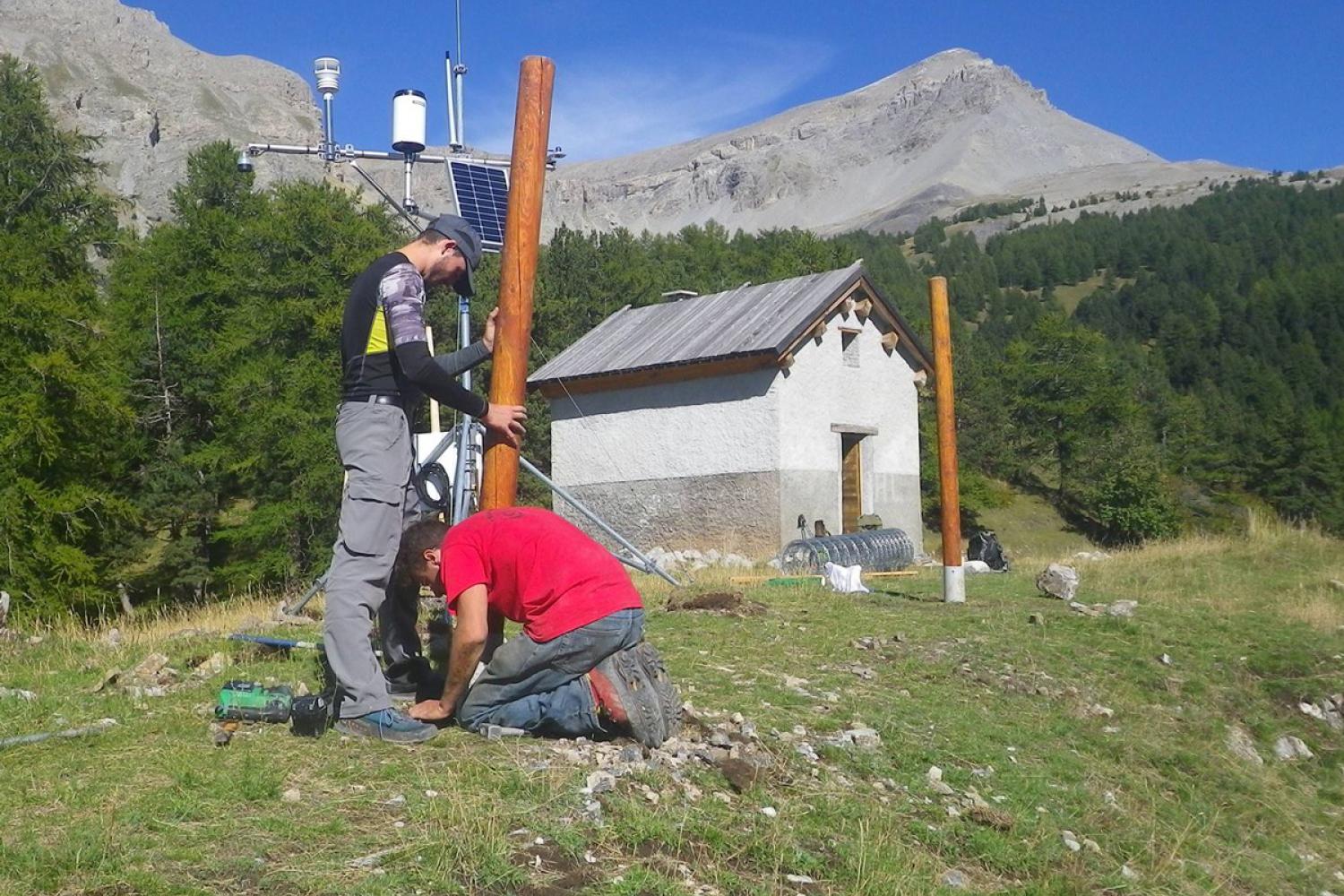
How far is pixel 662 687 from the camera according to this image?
196 inches

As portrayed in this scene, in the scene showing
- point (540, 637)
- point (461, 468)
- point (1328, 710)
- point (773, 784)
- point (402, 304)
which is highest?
point (402, 304)

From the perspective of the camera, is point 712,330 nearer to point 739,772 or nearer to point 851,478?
point 851,478

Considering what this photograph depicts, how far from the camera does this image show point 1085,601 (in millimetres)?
12250

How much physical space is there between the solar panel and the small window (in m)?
11.0

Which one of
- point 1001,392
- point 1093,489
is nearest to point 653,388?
point 1093,489

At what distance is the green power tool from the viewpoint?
4.99m

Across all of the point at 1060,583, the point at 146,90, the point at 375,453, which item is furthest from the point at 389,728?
the point at 146,90

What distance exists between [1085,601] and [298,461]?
26.9 metres

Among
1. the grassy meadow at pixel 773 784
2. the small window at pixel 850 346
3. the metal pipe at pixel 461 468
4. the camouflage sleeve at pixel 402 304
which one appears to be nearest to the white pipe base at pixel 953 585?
the grassy meadow at pixel 773 784

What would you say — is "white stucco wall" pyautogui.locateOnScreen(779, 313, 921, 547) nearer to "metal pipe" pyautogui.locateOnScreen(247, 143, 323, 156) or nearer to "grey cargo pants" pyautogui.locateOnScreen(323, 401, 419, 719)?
"metal pipe" pyautogui.locateOnScreen(247, 143, 323, 156)

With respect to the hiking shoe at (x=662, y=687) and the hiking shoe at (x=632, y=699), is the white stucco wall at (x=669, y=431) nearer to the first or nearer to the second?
the hiking shoe at (x=662, y=687)

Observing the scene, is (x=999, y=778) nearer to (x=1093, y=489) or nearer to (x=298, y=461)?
(x=298, y=461)

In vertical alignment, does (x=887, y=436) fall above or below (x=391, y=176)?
below

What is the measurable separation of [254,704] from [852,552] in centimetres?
1501
